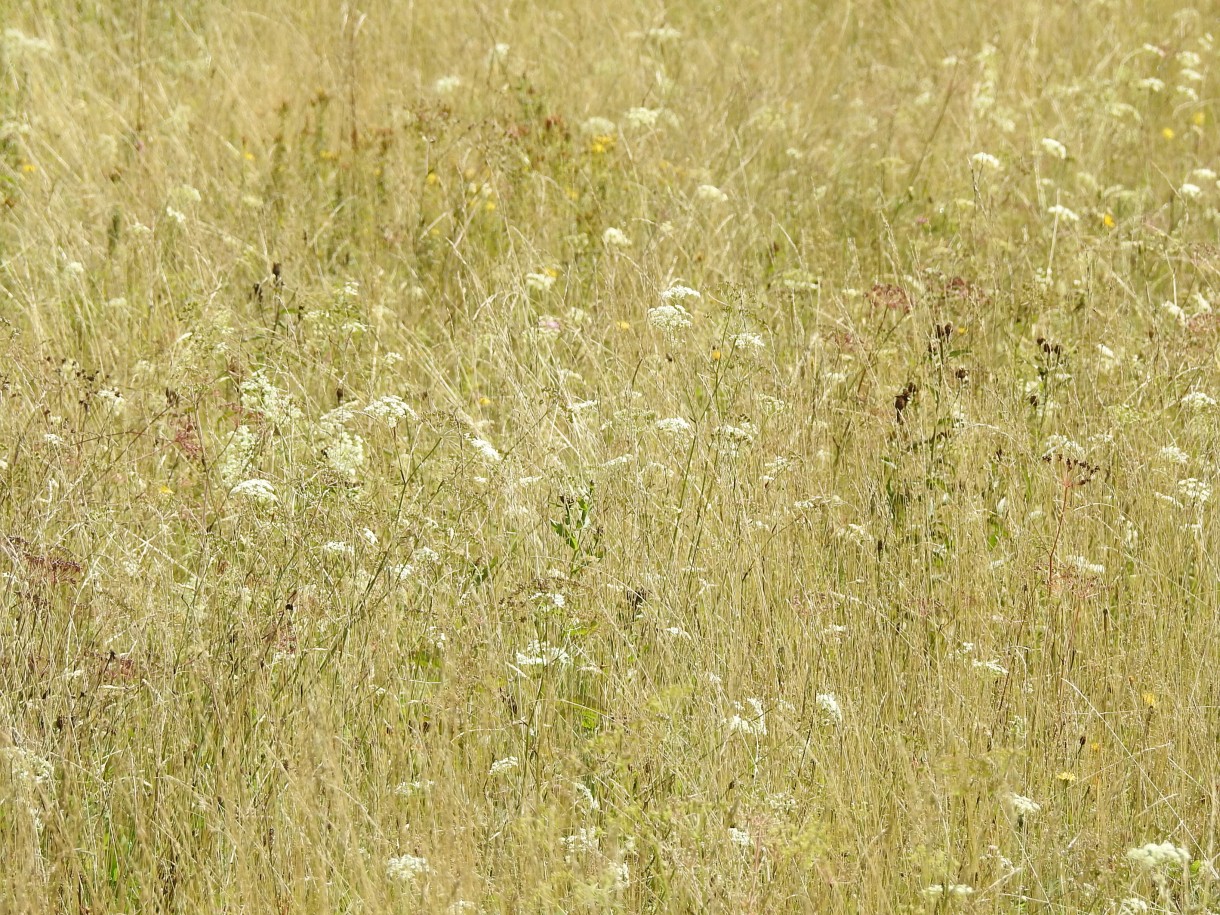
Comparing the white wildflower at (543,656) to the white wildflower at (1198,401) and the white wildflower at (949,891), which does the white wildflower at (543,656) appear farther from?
the white wildflower at (1198,401)

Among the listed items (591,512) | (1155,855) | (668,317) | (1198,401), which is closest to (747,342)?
(668,317)

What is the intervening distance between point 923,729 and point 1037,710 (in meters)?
0.28

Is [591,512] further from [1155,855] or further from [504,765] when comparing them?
[1155,855]

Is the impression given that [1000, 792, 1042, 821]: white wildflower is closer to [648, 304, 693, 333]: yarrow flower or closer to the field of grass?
the field of grass

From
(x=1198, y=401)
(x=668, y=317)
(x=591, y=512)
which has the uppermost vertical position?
(x=668, y=317)

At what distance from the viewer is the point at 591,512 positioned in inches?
135

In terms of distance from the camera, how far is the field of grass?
256 centimetres

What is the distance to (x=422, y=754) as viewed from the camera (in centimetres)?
265

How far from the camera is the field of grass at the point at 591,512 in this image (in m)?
2.56

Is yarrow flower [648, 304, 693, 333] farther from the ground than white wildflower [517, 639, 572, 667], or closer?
farther from the ground

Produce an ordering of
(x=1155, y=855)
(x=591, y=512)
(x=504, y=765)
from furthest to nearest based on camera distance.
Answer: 1. (x=591, y=512)
2. (x=504, y=765)
3. (x=1155, y=855)

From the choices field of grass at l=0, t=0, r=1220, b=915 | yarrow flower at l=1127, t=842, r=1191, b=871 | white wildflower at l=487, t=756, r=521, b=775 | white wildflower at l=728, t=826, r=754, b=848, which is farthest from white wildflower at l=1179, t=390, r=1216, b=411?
white wildflower at l=487, t=756, r=521, b=775

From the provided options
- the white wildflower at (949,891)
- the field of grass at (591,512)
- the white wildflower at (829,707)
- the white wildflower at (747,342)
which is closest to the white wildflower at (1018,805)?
the field of grass at (591,512)

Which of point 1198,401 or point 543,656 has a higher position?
point 1198,401
